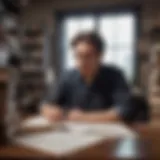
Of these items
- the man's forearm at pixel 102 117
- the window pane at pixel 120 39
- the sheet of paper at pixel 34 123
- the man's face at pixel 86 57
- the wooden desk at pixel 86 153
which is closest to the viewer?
the wooden desk at pixel 86 153

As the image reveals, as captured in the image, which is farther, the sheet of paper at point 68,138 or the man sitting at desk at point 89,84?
the man sitting at desk at point 89,84

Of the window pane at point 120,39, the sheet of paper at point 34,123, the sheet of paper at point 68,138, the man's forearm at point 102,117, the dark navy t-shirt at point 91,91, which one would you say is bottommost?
the sheet of paper at point 68,138

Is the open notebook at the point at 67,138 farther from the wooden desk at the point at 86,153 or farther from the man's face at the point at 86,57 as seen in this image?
the man's face at the point at 86,57

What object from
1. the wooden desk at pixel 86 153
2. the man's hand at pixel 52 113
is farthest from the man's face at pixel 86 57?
the wooden desk at pixel 86 153

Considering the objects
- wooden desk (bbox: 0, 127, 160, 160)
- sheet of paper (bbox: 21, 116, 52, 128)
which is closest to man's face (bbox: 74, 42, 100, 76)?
sheet of paper (bbox: 21, 116, 52, 128)

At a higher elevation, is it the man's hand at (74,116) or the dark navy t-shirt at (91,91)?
the dark navy t-shirt at (91,91)

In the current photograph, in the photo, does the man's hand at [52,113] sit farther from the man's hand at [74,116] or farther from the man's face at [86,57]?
the man's face at [86,57]

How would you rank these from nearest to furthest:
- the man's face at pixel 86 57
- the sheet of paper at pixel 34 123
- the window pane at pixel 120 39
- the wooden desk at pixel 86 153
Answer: the wooden desk at pixel 86 153
the sheet of paper at pixel 34 123
the man's face at pixel 86 57
the window pane at pixel 120 39

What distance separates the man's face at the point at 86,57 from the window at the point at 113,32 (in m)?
2.55

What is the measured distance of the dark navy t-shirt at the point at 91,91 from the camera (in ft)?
5.81

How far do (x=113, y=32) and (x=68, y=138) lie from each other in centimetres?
392

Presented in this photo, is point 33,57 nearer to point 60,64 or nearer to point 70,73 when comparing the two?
point 60,64

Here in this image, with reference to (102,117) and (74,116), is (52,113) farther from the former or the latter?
(102,117)

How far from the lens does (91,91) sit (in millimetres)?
1784
